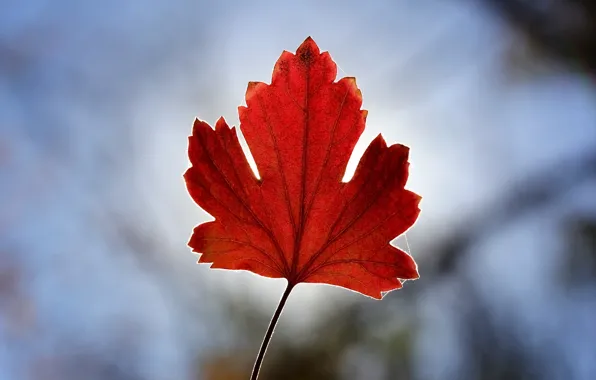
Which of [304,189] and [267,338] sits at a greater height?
[304,189]

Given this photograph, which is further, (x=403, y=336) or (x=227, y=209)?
(x=403, y=336)

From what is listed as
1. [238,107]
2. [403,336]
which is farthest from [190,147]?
[403,336]

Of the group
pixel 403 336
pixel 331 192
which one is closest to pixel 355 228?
pixel 331 192

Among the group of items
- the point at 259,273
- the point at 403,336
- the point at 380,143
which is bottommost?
the point at 259,273

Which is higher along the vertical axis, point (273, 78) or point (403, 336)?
point (403, 336)

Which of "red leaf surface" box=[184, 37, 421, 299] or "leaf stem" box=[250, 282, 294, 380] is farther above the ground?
"red leaf surface" box=[184, 37, 421, 299]

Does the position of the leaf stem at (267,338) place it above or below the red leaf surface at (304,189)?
below

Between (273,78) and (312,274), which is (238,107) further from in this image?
(312,274)

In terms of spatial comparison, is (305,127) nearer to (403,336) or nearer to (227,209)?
(227,209)
